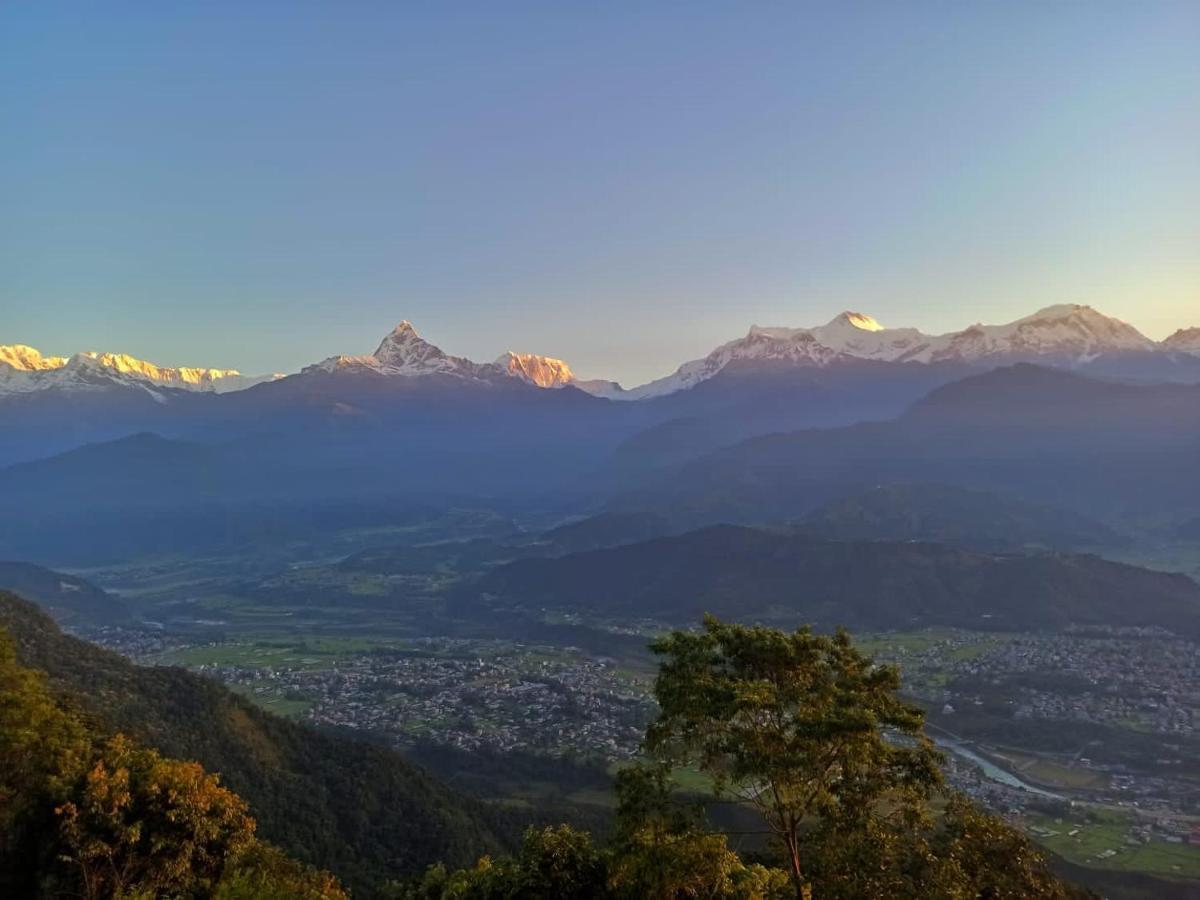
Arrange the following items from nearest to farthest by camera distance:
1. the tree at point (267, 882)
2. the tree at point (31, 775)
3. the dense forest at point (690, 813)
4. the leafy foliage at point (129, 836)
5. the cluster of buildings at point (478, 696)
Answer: the dense forest at point (690, 813) < the tree at point (267, 882) < the leafy foliage at point (129, 836) < the tree at point (31, 775) < the cluster of buildings at point (478, 696)

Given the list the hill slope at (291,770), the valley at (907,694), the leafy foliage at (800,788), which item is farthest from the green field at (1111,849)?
the leafy foliage at (800,788)

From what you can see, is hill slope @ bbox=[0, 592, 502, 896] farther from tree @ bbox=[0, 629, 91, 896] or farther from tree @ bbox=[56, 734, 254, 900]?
tree @ bbox=[56, 734, 254, 900]

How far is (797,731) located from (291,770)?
2342 inches

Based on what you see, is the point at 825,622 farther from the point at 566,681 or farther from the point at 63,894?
the point at 63,894

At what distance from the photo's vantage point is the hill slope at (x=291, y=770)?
178 ft

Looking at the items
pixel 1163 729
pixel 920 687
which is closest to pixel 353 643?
pixel 920 687

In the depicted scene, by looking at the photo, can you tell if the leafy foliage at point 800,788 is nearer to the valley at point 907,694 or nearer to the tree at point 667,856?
the tree at point 667,856

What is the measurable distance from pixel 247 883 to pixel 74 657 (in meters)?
63.0

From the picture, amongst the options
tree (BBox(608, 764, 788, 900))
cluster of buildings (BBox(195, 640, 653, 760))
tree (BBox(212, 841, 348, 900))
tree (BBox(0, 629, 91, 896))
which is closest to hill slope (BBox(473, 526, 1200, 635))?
cluster of buildings (BBox(195, 640, 653, 760))

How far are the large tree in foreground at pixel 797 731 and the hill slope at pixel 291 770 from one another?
4196cm

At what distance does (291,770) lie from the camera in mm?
63500

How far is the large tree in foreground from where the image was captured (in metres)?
15.7

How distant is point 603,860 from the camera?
19875mm

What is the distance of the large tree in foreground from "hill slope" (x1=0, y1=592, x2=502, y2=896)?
42.0m
